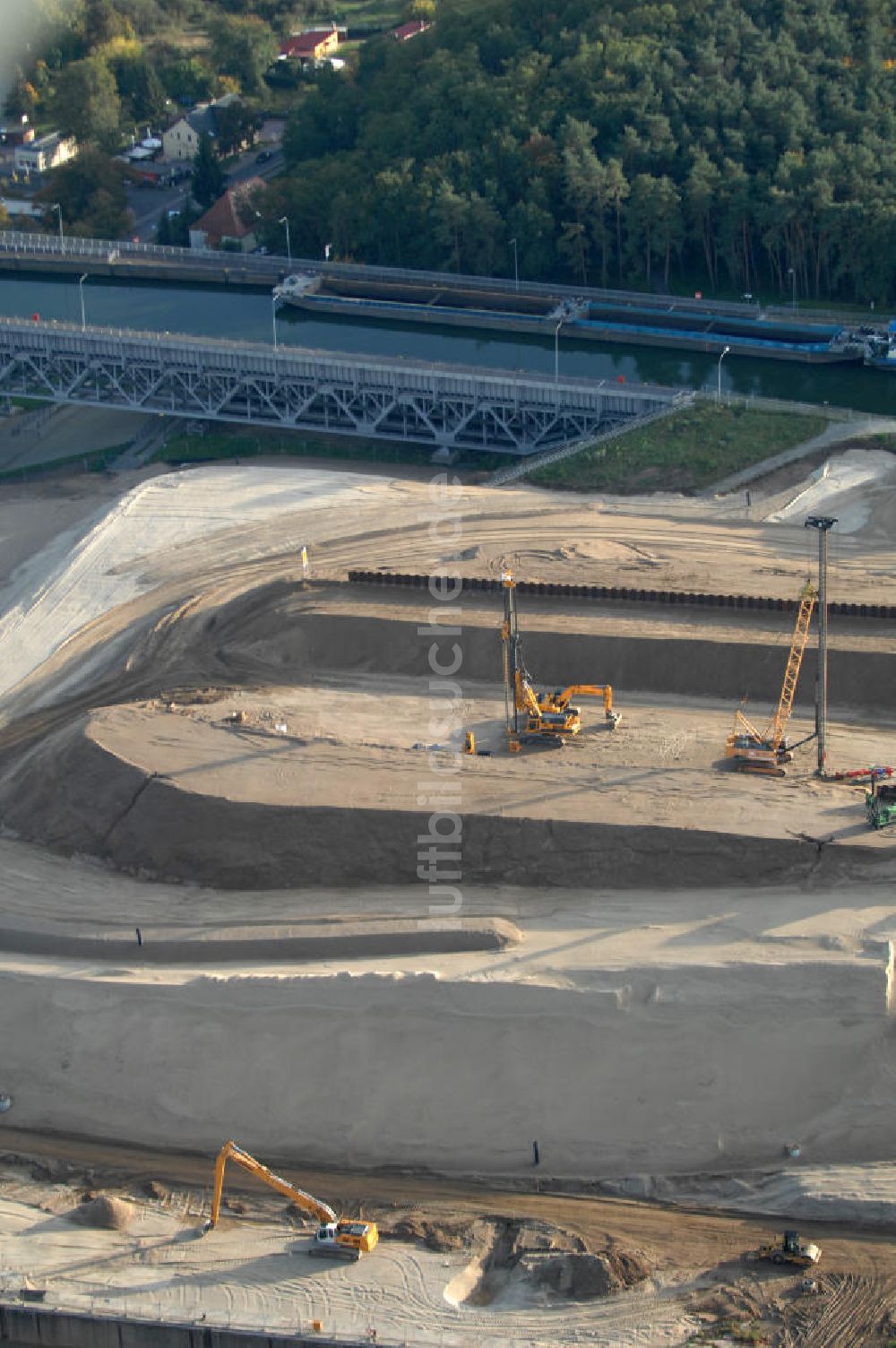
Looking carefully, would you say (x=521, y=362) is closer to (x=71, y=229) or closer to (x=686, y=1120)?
(x=71, y=229)

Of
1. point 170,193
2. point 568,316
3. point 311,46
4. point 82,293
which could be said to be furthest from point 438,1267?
point 311,46

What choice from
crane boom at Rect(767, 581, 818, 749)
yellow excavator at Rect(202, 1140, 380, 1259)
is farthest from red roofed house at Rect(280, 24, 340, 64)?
yellow excavator at Rect(202, 1140, 380, 1259)

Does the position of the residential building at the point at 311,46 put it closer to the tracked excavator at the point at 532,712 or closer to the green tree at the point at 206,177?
the green tree at the point at 206,177

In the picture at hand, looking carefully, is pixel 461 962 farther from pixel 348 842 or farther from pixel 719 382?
pixel 719 382

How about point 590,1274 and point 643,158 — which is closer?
point 590,1274

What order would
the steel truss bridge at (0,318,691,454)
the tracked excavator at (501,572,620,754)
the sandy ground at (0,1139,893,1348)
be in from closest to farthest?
the sandy ground at (0,1139,893,1348)
the tracked excavator at (501,572,620,754)
the steel truss bridge at (0,318,691,454)

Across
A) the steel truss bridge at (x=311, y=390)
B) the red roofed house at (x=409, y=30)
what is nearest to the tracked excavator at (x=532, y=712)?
the steel truss bridge at (x=311, y=390)

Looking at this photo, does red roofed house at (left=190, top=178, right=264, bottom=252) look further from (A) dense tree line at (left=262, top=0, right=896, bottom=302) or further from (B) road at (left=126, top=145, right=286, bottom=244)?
(B) road at (left=126, top=145, right=286, bottom=244)

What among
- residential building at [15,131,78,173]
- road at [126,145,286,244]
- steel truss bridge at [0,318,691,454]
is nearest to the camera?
steel truss bridge at [0,318,691,454]
